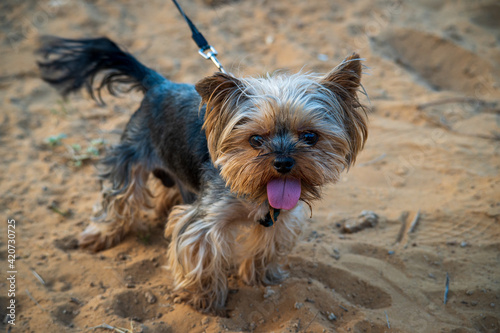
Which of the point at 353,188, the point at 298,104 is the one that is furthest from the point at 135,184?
the point at 353,188

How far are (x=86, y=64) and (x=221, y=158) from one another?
2072 mm

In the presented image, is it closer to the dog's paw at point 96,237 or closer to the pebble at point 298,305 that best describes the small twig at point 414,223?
the pebble at point 298,305

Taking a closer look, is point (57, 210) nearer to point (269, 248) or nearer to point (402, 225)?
point (269, 248)

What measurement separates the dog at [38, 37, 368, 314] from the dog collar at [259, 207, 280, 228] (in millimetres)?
11

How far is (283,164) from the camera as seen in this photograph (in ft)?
8.30

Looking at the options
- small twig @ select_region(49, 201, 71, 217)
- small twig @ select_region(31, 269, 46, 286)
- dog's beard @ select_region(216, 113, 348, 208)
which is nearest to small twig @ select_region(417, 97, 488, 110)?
dog's beard @ select_region(216, 113, 348, 208)

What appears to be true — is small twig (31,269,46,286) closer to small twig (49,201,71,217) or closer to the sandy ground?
the sandy ground

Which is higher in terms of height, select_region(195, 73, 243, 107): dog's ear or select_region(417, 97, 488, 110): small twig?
select_region(195, 73, 243, 107): dog's ear

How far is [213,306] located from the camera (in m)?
3.34

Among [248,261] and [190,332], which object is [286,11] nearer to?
[248,261]

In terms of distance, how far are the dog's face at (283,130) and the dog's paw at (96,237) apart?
69.7 inches

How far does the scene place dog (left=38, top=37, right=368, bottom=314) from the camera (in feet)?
8.71

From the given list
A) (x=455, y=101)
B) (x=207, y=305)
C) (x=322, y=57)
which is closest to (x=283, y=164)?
(x=207, y=305)

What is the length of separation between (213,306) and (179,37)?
19.2 ft
